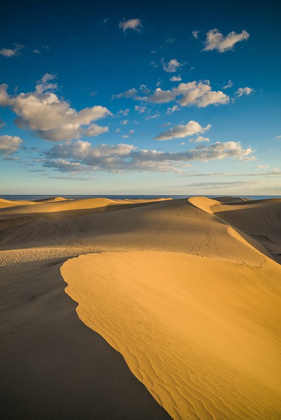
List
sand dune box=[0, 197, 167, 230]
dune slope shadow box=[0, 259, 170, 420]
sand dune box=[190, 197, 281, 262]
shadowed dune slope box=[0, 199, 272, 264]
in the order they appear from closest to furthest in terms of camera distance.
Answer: dune slope shadow box=[0, 259, 170, 420] → shadowed dune slope box=[0, 199, 272, 264] → sand dune box=[190, 197, 281, 262] → sand dune box=[0, 197, 167, 230]

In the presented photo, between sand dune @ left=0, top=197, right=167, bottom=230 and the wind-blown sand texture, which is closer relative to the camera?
the wind-blown sand texture

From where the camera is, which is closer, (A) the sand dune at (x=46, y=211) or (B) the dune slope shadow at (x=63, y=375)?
(B) the dune slope shadow at (x=63, y=375)

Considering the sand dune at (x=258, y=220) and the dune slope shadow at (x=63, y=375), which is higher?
the dune slope shadow at (x=63, y=375)

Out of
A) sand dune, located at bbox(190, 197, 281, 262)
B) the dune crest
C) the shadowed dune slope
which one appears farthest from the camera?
sand dune, located at bbox(190, 197, 281, 262)

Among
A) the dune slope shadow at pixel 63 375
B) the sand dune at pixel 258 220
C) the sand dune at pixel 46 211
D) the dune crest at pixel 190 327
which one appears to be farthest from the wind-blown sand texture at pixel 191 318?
the sand dune at pixel 46 211

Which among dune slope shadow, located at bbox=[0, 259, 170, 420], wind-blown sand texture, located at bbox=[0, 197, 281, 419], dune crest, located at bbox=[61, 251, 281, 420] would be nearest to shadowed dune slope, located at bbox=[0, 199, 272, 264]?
wind-blown sand texture, located at bbox=[0, 197, 281, 419]

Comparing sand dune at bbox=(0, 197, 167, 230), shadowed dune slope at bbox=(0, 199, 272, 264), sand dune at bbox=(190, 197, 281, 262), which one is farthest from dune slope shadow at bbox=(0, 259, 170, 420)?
sand dune at bbox=(0, 197, 167, 230)

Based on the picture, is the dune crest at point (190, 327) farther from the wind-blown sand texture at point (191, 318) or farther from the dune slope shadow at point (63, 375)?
the dune slope shadow at point (63, 375)

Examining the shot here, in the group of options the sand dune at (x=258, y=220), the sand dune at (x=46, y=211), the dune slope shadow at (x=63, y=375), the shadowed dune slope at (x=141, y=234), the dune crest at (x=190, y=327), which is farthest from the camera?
the sand dune at (x=46, y=211)

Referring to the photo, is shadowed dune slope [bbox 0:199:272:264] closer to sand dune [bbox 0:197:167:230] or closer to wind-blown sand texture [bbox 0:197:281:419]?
wind-blown sand texture [bbox 0:197:281:419]

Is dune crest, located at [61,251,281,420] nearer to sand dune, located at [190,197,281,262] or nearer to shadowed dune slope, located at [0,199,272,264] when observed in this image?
shadowed dune slope, located at [0,199,272,264]

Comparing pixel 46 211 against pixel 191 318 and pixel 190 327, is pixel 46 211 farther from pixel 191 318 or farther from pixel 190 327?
pixel 190 327

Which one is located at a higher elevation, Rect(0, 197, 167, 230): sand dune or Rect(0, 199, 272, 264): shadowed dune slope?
Rect(0, 197, 167, 230): sand dune

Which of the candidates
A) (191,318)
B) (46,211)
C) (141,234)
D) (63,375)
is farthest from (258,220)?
(63,375)
